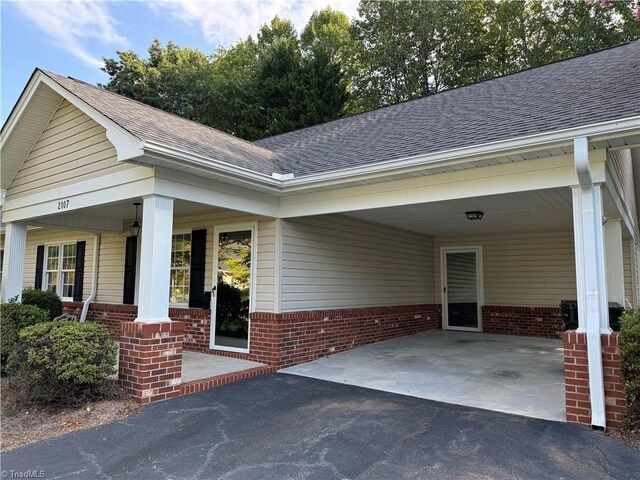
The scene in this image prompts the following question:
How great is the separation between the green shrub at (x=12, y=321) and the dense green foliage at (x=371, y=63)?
15265mm

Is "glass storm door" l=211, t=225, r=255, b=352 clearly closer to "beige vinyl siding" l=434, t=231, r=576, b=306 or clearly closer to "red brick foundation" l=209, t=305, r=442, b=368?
"red brick foundation" l=209, t=305, r=442, b=368

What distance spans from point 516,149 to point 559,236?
256 inches

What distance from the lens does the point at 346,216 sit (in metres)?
8.22

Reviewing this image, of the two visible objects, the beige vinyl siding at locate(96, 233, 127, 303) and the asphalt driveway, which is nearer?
the asphalt driveway

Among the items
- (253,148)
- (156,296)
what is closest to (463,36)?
(253,148)

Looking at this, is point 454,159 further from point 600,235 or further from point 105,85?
point 105,85

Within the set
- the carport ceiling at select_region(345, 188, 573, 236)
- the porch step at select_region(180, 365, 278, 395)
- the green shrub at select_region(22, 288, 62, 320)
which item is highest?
the carport ceiling at select_region(345, 188, 573, 236)

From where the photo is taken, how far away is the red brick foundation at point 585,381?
4112mm

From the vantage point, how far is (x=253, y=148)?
337 inches

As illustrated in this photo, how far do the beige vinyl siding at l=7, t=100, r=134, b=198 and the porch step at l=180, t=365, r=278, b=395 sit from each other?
294 cm

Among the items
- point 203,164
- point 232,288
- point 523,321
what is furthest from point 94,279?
point 523,321

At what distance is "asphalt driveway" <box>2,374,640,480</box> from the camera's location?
3307mm

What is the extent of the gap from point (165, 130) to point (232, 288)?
2.84 meters

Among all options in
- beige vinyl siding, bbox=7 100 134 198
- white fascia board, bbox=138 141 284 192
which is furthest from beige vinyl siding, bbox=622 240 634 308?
beige vinyl siding, bbox=7 100 134 198
